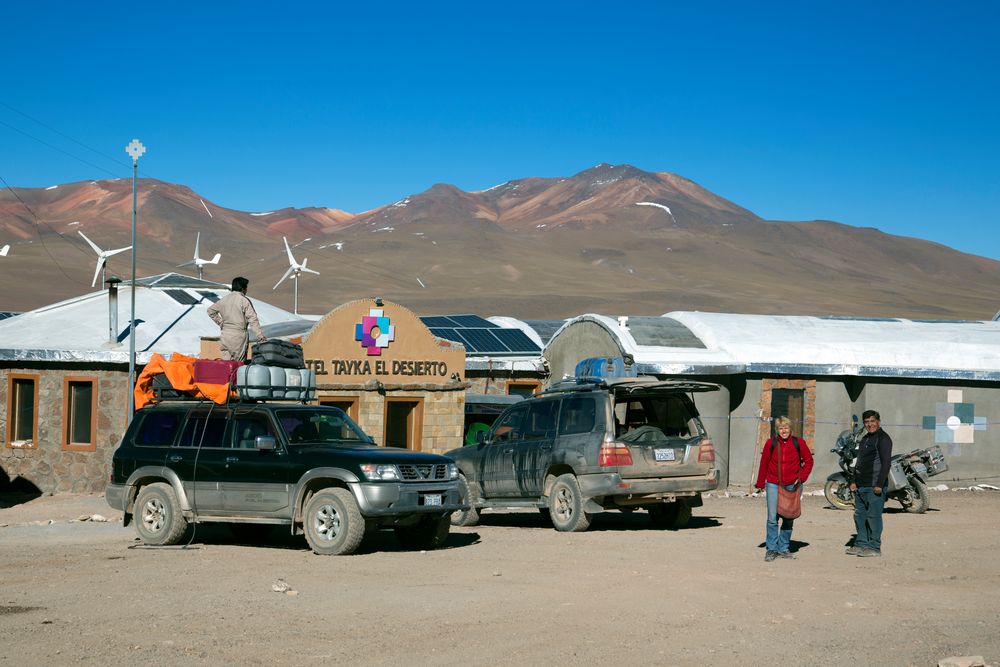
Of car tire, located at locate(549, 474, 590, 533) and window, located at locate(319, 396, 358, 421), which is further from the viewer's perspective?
window, located at locate(319, 396, 358, 421)

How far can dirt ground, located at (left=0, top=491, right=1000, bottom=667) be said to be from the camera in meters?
8.27

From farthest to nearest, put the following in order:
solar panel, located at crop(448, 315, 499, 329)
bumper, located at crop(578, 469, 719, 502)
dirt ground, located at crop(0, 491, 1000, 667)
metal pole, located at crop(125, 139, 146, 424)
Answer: solar panel, located at crop(448, 315, 499, 329)
metal pole, located at crop(125, 139, 146, 424)
bumper, located at crop(578, 469, 719, 502)
dirt ground, located at crop(0, 491, 1000, 667)

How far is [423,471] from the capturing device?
1354 centimetres

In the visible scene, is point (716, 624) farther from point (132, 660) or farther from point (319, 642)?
point (132, 660)

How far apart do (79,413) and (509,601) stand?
15.9 meters

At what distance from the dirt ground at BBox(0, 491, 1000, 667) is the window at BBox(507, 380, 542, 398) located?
11.4 meters

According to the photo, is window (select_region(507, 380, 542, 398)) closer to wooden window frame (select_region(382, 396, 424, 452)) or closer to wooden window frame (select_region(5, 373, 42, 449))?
wooden window frame (select_region(382, 396, 424, 452))

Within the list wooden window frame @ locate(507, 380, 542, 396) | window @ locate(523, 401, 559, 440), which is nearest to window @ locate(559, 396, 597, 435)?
window @ locate(523, 401, 559, 440)

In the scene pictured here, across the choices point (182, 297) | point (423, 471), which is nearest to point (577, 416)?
point (423, 471)

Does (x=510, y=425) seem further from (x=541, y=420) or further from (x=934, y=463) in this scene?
(x=934, y=463)

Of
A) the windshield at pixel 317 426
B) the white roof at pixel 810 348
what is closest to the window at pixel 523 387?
the white roof at pixel 810 348

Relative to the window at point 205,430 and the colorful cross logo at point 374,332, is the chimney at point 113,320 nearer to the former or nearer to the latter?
the colorful cross logo at point 374,332

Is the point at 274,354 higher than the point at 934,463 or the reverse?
higher

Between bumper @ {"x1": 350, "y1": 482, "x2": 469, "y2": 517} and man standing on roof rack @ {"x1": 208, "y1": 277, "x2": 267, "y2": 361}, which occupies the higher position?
man standing on roof rack @ {"x1": 208, "y1": 277, "x2": 267, "y2": 361}
